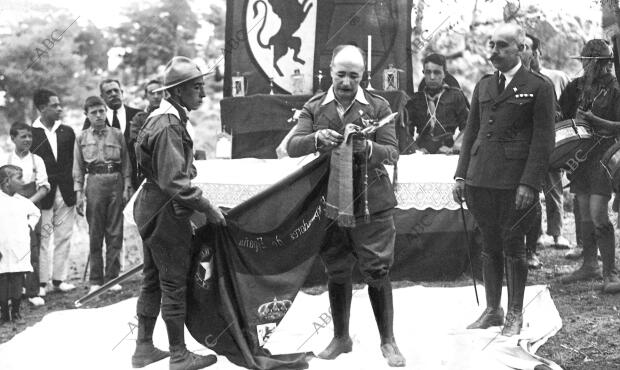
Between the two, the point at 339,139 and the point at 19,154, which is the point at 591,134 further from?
the point at 19,154

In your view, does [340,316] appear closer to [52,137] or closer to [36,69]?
[52,137]

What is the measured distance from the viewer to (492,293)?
236 inches

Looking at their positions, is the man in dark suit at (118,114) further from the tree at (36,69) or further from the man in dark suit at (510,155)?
the tree at (36,69)

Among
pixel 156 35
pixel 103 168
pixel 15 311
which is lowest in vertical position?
pixel 15 311

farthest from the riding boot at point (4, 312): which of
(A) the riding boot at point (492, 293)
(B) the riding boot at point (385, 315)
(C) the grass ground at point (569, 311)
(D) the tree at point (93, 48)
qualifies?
(D) the tree at point (93, 48)

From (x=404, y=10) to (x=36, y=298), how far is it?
514cm

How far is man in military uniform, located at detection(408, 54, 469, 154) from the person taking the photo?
8586mm

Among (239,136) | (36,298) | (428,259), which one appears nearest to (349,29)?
(239,136)

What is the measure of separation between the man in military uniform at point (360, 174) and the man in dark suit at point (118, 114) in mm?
3670

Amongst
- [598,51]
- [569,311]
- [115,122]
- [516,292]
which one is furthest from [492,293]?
[115,122]

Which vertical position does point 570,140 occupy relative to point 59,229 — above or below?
above

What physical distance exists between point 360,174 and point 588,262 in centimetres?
348

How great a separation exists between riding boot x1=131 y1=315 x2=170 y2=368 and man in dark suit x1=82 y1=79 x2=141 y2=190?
10.9ft

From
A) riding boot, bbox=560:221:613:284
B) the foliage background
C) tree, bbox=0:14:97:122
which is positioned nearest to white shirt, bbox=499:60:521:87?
riding boot, bbox=560:221:613:284
